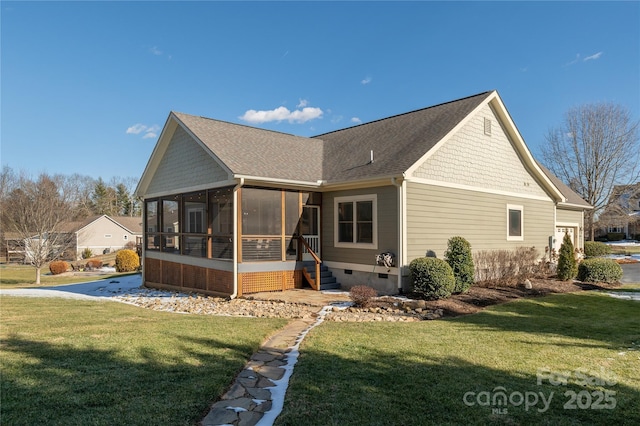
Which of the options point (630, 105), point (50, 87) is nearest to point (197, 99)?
point (50, 87)

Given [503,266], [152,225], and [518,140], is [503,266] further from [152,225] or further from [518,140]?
[152,225]

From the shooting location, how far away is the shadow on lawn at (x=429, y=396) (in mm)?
3625

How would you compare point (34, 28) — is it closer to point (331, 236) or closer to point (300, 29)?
point (300, 29)

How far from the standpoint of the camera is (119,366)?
4.96 m

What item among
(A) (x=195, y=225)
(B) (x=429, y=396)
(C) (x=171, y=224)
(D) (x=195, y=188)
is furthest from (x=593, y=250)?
(B) (x=429, y=396)

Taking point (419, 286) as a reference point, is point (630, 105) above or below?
above

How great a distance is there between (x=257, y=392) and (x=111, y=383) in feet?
5.49

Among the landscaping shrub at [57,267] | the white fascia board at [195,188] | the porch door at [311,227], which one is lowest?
the landscaping shrub at [57,267]

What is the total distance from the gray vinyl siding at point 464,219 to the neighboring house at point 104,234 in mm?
45429

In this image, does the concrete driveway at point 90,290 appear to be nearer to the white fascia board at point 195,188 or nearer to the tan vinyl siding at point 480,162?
the white fascia board at point 195,188

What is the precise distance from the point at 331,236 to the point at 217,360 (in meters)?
8.32

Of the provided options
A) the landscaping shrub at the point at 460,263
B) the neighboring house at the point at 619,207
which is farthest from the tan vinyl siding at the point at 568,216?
the neighboring house at the point at 619,207

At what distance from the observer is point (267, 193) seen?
41.0 feet

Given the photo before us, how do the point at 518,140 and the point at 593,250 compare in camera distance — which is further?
the point at 593,250
